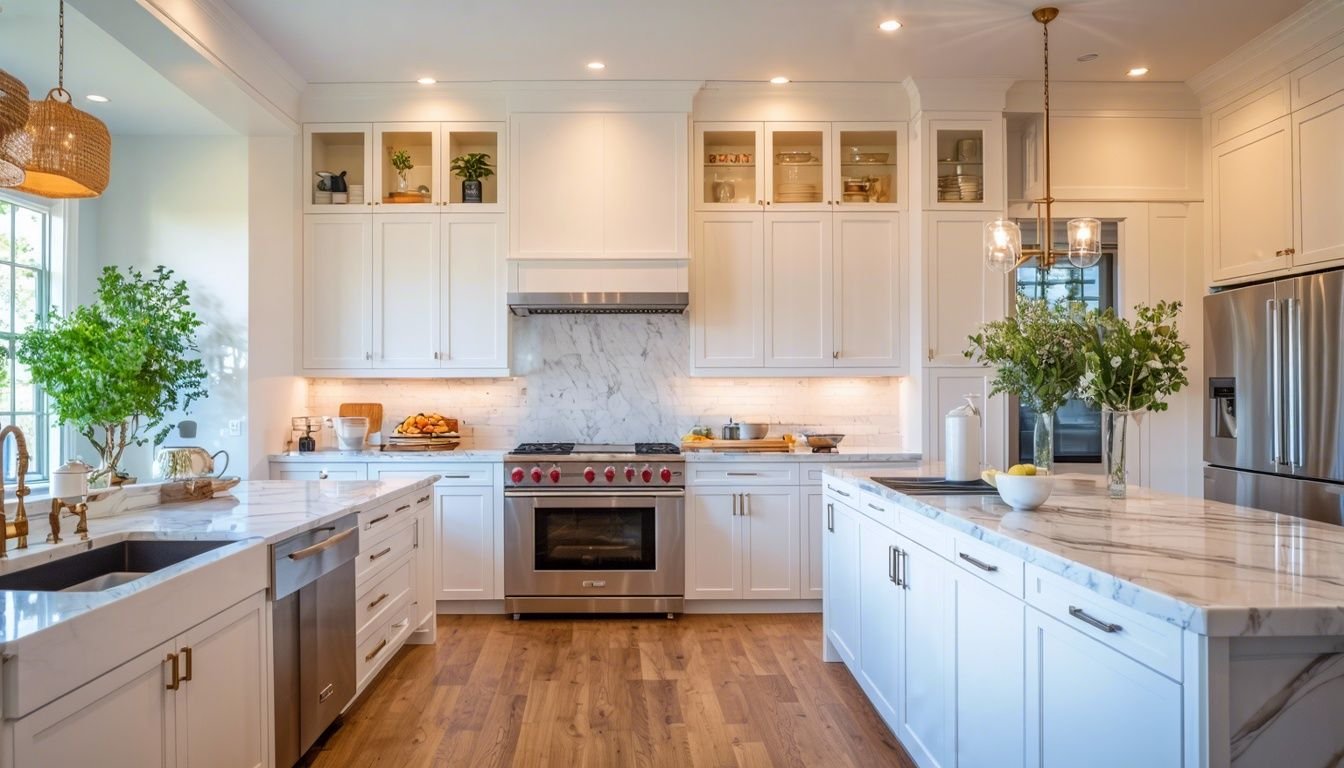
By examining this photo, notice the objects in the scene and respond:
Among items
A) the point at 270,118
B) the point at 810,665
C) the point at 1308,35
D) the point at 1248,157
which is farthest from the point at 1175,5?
the point at 270,118

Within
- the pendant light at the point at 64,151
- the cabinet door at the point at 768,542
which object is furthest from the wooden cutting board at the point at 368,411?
the cabinet door at the point at 768,542

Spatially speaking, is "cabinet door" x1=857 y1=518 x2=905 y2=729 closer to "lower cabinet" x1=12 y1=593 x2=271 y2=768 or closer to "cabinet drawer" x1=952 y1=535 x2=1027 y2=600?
"cabinet drawer" x1=952 y1=535 x2=1027 y2=600

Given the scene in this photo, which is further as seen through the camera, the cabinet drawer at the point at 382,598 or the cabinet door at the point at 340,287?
the cabinet door at the point at 340,287

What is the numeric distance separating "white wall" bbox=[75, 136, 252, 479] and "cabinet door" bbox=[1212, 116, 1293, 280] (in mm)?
5641

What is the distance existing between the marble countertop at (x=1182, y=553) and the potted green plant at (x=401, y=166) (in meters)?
3.57

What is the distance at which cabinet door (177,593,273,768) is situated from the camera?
1.76 meters

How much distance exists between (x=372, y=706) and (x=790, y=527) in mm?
2353

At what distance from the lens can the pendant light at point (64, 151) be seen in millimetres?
2199

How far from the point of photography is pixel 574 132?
169 inches

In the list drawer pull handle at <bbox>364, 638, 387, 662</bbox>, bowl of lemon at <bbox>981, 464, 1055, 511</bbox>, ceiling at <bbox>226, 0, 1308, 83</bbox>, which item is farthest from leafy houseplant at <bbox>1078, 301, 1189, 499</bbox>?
drawer pull handle at <bbox>364, 638, 387, 662</bbox>

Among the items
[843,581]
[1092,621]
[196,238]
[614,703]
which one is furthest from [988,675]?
[196,238]

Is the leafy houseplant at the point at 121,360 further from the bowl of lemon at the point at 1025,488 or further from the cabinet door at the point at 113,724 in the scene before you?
the bowl of lemon at the point at 1025,488

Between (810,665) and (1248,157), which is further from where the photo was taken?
(1248,157)

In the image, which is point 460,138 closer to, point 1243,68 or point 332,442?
point 332,442
